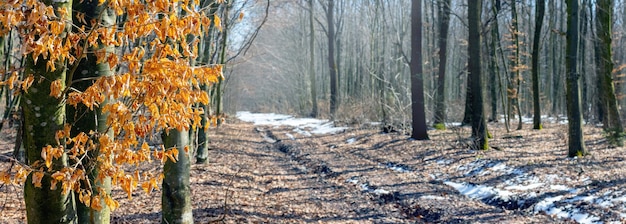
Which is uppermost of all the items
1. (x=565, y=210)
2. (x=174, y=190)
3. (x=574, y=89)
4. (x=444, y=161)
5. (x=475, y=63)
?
(x=475, y=63)

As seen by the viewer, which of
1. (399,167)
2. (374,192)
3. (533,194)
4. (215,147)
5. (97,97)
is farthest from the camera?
(215,147)

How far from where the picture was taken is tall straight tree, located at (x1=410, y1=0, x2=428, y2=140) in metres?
15.6

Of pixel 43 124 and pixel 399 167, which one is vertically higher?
pixel 43 124

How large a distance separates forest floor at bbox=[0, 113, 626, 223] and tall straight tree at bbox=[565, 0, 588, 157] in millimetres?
359

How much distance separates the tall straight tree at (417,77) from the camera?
51.2 feet

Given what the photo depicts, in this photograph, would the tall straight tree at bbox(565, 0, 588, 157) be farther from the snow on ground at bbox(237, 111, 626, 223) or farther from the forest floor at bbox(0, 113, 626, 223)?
the snow on ground at bbox(237, 111, 626, 223)

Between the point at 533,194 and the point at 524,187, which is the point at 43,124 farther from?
the point at 524,187

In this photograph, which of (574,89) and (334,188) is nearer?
(334,188)

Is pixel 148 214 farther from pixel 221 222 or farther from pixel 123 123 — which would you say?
pixel 123 123

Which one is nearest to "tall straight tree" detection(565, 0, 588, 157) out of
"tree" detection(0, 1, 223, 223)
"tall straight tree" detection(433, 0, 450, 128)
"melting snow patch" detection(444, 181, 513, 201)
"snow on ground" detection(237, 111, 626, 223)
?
"snow on ground" detection(237, 111, 626, 223)

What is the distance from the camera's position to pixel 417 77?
52.1 ft

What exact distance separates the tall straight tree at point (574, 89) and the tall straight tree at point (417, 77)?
17.1ft

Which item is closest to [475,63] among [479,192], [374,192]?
[479,192]

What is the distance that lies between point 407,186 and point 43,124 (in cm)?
725
